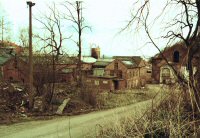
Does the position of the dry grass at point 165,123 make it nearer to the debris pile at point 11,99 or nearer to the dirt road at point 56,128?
the dirt road at point 56,128

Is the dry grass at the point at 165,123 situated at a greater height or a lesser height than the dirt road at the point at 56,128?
greater

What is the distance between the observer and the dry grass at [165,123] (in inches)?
221

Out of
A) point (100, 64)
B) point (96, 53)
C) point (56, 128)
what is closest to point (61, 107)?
point (56, 128)

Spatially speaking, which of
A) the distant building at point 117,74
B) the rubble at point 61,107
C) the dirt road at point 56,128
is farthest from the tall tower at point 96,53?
the dirt road at point 56,128

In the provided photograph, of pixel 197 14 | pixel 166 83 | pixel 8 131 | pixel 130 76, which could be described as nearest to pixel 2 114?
pixel 8 131

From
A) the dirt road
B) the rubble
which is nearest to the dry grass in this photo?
the dirt road

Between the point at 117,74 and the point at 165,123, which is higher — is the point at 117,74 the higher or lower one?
the higher one

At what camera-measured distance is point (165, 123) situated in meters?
6.04

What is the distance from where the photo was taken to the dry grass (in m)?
5.62

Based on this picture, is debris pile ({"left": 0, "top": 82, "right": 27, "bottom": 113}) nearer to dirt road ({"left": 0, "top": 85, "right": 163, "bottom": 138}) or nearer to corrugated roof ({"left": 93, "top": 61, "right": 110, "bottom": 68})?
dirt road ({"left": 0, "top": 85, "right": 163, "bottom": 138})

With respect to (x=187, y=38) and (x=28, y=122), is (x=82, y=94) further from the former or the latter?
(x=187, y=38)

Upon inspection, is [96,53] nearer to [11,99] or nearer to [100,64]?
[100,64]

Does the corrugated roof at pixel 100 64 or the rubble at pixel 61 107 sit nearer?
the rubble at pixel 61 107

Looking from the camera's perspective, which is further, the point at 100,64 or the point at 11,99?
the point at 100,64
